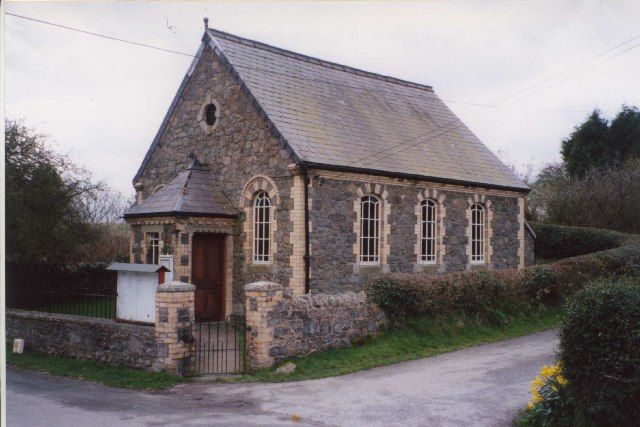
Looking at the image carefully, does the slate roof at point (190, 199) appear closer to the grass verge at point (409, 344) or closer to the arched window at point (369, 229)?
the arched window at point (369, 229)

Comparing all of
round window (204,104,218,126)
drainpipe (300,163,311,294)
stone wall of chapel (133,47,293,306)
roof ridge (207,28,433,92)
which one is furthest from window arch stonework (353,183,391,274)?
roof ridge (207,28,433,92)

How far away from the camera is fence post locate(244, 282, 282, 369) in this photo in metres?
12.6

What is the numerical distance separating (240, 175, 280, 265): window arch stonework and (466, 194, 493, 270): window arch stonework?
26.8 feet

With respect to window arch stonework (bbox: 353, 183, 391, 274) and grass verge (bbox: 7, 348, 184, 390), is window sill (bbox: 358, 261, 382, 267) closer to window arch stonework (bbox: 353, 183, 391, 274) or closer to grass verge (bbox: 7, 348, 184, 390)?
window arch stonework (bbox: 353, 183, 391, 274)

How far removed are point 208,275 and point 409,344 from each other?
6.73m

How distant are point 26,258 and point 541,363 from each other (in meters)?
17.9

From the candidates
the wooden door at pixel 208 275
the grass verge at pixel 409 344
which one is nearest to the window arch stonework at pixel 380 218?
the grass verge at pixel 409 344

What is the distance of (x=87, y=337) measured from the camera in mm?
13883

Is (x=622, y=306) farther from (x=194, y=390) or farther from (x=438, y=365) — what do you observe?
(x=194, y=390)

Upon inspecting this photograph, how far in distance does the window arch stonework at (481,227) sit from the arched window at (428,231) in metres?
1.91

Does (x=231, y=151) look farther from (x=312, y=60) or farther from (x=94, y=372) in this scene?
(x=94, y=372)

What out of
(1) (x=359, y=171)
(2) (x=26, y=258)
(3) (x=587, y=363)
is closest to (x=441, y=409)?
(3) (x=587, y=363)

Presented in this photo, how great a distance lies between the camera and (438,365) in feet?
43.2

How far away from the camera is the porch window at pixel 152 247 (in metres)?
17.7
